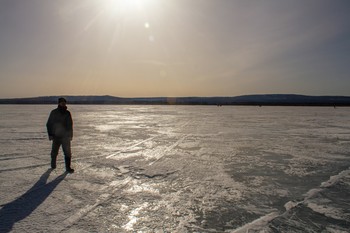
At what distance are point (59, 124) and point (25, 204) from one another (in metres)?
2.03

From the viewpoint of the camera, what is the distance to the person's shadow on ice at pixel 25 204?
2.97 metres

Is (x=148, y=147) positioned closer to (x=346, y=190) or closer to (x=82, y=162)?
(x=82, y=162)

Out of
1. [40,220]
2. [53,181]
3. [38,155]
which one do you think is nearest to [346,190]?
[40,220]

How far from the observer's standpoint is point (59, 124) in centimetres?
519

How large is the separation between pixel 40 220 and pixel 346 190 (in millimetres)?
4466

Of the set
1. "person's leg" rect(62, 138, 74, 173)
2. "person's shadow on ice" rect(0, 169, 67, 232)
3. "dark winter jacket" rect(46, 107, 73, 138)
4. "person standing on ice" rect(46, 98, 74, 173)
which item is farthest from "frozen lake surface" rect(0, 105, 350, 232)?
"dark winter jacket" rect(46, 107, 73, 138)

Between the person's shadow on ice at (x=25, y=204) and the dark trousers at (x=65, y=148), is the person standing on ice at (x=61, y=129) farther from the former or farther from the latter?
the person's shadow on ice at (x=25, y=204)

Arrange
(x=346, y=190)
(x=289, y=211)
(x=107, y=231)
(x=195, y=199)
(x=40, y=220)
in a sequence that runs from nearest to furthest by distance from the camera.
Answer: (x=107, y=231) < (x=40, y=220) < (x=289, y=211) < (x=195, y=199) < (x=346, y=190)

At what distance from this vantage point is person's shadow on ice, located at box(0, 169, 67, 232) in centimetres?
297

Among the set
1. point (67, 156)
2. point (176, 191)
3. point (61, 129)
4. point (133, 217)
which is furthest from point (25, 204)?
point (176, 191)

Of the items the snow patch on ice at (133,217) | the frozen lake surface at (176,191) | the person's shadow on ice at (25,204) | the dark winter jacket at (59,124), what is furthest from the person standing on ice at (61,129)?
the snow patch on ice at (133,217)

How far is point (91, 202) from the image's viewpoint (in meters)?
3.59

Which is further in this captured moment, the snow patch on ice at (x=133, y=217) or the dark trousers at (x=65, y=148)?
the dark trousers at (x=65, y=148)

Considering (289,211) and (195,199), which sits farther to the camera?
(195,199)
